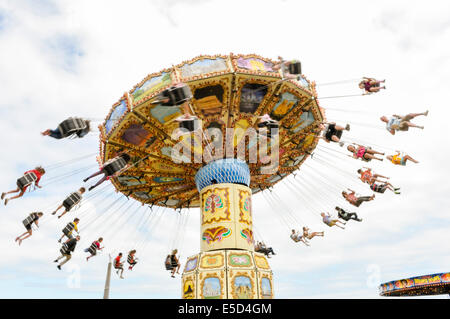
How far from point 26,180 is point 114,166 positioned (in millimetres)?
2820

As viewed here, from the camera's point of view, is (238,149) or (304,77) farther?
(238,149)

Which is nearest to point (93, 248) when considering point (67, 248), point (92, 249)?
point (92, 249)

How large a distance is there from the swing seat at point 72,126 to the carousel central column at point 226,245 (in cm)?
461

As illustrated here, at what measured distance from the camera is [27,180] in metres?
10.5

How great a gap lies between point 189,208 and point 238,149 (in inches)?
251

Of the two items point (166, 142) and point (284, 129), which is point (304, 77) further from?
point (166, 142)

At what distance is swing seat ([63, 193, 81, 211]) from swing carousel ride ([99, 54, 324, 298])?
73.0 inches

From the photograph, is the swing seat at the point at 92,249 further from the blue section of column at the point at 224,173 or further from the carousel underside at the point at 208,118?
the blue section of column at the point at 224,173

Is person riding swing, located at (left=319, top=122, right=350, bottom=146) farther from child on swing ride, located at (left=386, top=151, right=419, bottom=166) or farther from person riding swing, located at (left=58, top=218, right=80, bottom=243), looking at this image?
person riding swing, located at (left=58, top=218, right=80, bottom=243)

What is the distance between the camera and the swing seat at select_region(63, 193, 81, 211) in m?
11.1

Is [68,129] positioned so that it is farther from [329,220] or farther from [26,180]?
[329,220]

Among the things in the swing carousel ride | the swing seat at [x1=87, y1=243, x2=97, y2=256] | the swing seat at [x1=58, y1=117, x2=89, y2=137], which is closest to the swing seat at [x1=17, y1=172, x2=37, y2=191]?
the swing seat at [x1=58, y1=117, x2=89, y2=137]
